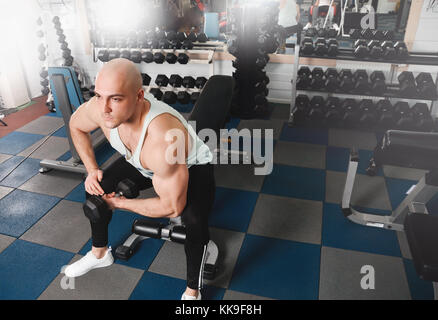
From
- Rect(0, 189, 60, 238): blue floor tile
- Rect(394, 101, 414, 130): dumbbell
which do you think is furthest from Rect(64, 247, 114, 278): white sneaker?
Rect(394, 101, 414, 130): dumbbell

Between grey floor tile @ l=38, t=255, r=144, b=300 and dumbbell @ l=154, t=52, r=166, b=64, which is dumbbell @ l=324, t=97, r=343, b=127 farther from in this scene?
grey floor tile @ l=38, t=255, r=144, b=300

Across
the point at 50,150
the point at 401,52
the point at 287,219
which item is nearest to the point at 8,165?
the point at 50,150

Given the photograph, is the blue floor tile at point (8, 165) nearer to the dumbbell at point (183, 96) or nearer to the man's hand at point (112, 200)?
the dumbbell at point (183, 96)

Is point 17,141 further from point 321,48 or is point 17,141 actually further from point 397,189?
point 397,189

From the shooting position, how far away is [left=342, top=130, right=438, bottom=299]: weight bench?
1119 millimetres

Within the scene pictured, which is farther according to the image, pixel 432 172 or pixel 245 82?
pixel 245 82

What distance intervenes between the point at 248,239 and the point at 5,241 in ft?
4.53

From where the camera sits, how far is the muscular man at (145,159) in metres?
1.08

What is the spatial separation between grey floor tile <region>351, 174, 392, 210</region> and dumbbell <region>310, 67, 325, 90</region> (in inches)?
39.7
